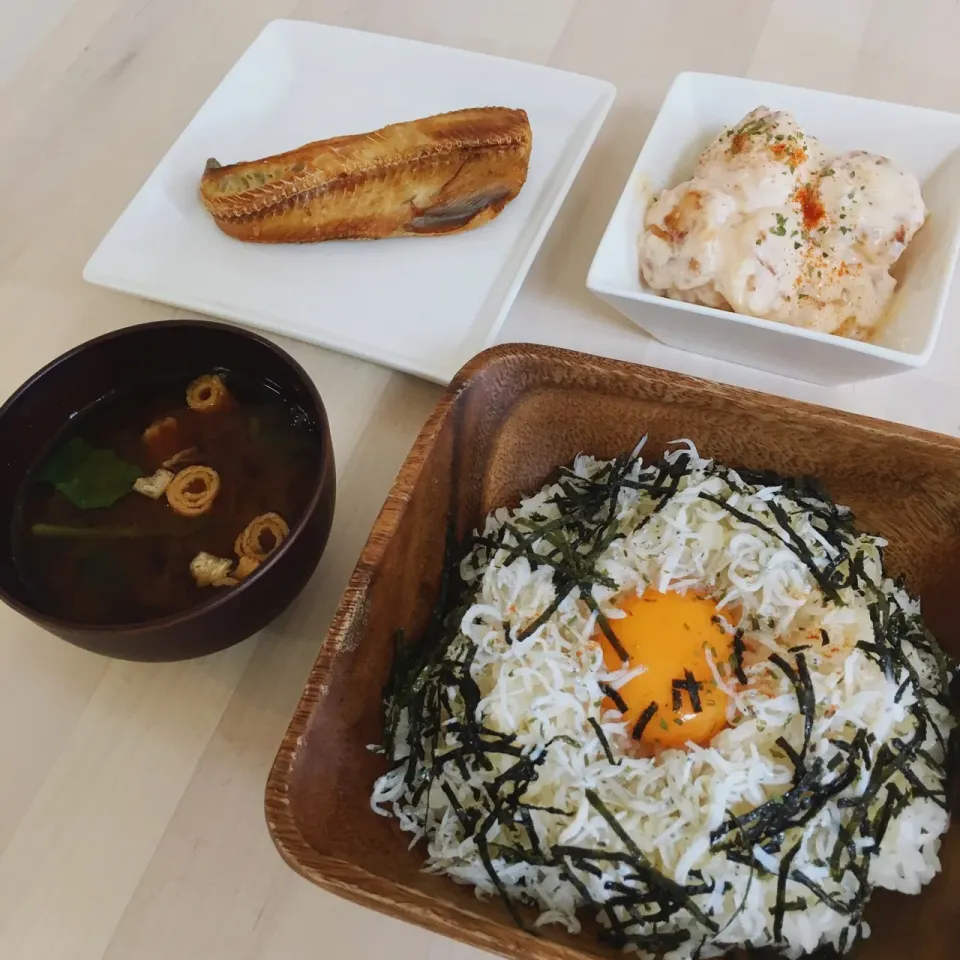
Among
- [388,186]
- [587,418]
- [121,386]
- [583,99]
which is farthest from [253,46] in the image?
[587,418]

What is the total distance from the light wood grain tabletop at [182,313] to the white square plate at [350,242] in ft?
0.18

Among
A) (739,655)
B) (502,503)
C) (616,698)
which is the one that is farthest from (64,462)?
(739,655)

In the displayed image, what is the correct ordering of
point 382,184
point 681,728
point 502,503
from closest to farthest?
1. point 681,728
2. point 502,503
3. point 382,184

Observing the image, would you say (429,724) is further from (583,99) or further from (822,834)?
(583,99)

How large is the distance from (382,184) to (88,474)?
23.7 inches

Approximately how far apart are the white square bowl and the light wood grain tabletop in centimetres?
7

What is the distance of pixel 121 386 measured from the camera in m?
1.04

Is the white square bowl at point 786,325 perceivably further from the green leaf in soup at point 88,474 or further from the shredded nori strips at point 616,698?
the green leaf in soup at point 88,474

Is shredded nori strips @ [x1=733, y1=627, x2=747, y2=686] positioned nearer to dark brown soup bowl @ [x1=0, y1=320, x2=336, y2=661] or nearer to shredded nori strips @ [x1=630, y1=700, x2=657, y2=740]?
shredded nori strips @ [x1=630, y1=700, x2=657, y2=740]

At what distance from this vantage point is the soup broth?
929 millimetres

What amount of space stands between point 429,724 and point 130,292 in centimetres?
83

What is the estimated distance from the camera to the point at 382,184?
4.15 feet

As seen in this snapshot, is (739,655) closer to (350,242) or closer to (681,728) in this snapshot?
(681,728)

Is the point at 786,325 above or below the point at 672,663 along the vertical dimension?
above
